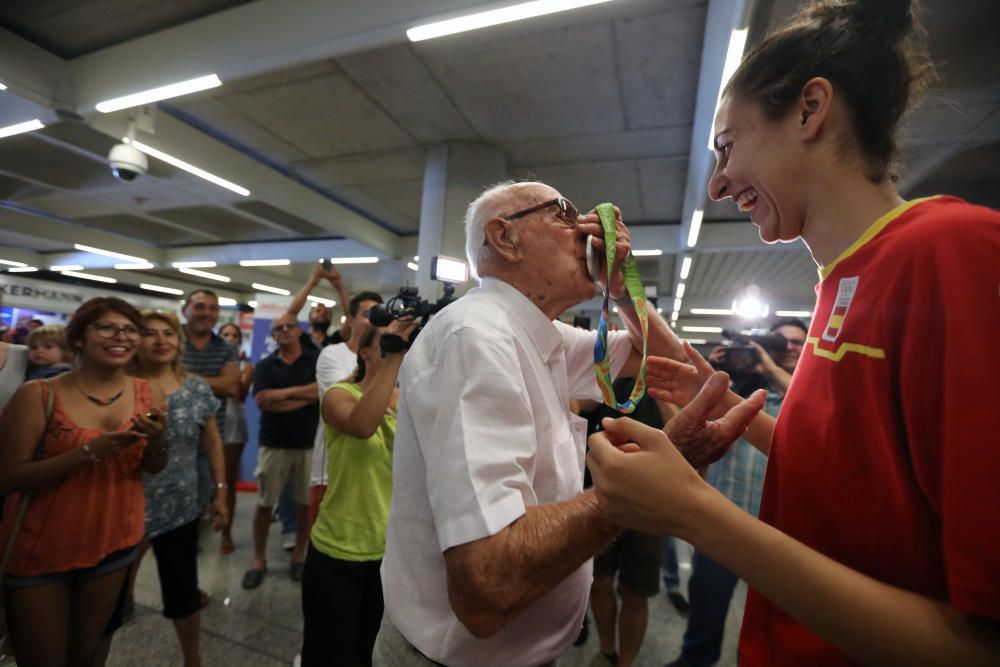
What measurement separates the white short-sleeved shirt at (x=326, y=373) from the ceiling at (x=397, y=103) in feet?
7.49

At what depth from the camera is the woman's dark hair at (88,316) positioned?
6.87 feet

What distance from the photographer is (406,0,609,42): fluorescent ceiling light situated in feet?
8.86

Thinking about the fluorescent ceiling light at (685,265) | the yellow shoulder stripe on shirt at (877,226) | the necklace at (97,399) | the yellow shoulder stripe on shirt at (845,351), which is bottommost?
the necklace at (97,399)

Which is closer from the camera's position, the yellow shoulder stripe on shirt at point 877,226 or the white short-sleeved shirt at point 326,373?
the yellow shoulder stripe on shirt at point 877,226

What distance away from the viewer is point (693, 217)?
6098mm

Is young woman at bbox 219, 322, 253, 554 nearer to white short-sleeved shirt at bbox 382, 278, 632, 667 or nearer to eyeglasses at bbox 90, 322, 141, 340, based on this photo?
eyeglasses at bbox 90, 322, 141, 340

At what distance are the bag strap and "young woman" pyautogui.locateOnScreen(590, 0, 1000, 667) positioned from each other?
2.37 metres

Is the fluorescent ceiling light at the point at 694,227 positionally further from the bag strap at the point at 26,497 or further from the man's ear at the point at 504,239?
the bag strap at the point at 26,497

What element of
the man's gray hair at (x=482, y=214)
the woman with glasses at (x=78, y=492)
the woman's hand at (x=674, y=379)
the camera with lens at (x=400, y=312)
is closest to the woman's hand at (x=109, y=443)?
the woman with glasses at (x=78, y=492)

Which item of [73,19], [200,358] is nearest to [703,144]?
[200,358]

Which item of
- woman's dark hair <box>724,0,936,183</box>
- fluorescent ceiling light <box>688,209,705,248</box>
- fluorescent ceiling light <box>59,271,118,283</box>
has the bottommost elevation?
woman's dark hair <box>724,0,936,183</box>

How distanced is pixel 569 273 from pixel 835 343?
0.73 metres

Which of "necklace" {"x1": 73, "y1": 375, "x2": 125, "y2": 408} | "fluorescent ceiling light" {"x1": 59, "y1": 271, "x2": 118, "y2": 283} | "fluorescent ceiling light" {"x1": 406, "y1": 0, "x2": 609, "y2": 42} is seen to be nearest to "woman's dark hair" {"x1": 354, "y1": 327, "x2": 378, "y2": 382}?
"necklace" {"x1": 73, "y1": 375, "x2": 125, "y2": 408}

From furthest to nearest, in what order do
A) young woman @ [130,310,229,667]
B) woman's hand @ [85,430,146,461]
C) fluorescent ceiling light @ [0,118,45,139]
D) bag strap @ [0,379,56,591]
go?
1. fluorescent ceiling light @ [0,118,45,139]
2. young woman @ [130,310,229,667]
3. woman's hand @ [85,430,146,461]
4. bag strap @ [0,379,56,591]
